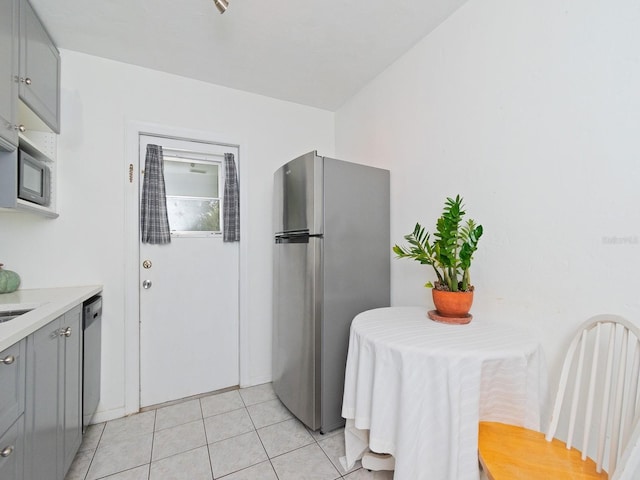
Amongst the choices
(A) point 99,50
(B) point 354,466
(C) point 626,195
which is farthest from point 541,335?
(A) point 99,50

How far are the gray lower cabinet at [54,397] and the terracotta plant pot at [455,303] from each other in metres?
1.68

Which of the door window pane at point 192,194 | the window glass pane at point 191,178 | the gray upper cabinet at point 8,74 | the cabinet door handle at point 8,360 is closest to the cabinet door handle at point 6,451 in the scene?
the cabinet door handle at point 8,360

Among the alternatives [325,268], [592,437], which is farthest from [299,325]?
[592,437]

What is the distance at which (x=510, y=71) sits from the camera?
1.44 m

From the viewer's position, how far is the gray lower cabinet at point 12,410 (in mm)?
888

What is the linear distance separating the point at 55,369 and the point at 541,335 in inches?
84.4

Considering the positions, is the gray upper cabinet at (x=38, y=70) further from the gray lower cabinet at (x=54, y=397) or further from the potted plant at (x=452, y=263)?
the potted plant at (x=452, y=263)

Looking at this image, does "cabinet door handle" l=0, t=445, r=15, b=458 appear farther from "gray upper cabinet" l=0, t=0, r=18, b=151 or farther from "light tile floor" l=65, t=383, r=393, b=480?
"gray upper cabinet" l=0, t=0, r=18, b=151

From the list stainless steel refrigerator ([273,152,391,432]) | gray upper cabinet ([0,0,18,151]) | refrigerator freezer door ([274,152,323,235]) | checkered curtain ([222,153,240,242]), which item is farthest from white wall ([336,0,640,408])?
gray upper cabinet ([0,0,18,151])

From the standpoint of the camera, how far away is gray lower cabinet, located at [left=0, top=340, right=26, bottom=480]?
89 cm

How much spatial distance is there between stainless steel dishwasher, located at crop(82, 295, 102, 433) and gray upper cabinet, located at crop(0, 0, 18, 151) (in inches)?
36.7

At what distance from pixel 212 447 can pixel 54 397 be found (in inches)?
35.3

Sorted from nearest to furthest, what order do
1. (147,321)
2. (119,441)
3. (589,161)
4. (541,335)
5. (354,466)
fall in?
(589,161) < (541,335) < (354,466) < (119,441) < (147,321)

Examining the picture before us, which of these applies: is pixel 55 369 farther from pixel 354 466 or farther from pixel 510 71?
pixel 510 71
